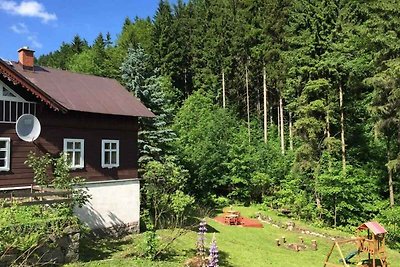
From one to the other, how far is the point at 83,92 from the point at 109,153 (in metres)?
3.16

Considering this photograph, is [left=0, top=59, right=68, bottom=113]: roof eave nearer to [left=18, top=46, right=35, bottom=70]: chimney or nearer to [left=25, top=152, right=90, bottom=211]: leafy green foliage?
[left=25, top=152, right=90, bottom=211]: leafy green foliage

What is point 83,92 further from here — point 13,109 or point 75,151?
point 13,109

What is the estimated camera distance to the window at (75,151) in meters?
17.3

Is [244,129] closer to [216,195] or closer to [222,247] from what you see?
[216,195]

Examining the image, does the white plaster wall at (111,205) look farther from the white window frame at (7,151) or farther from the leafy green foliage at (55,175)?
the white window frame at (7,151)

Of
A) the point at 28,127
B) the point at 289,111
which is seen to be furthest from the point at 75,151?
the point at 289,111

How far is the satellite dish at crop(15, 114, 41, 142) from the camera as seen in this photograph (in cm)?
1574

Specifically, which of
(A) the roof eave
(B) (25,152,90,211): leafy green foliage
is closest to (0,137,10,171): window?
(B) (25,152,90,211): leafy green foliage

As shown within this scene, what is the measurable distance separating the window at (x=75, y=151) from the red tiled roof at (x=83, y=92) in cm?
153

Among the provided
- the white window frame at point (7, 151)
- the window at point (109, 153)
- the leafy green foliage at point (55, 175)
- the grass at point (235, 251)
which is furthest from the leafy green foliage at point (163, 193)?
the white window frame at point (7, 151)

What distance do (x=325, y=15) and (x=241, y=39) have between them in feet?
43.3

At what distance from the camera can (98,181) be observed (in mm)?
18047

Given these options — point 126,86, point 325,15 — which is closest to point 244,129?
point 325,15

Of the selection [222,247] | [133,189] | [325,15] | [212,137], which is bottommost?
[222,247]
